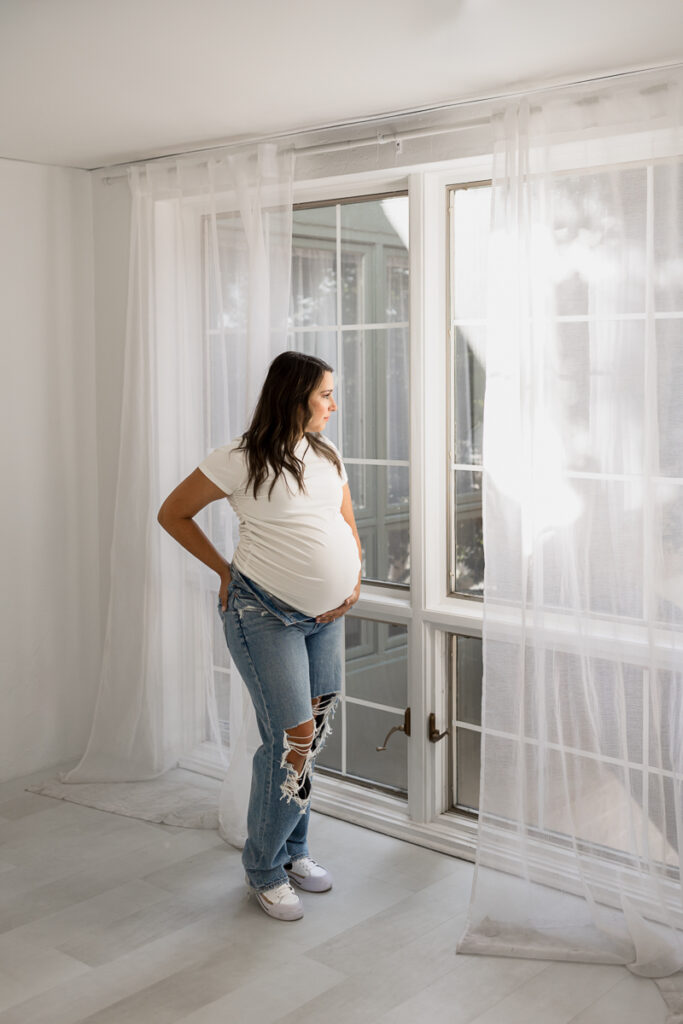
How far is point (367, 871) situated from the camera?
3.31 meters

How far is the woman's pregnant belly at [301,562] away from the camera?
2930 millimetres

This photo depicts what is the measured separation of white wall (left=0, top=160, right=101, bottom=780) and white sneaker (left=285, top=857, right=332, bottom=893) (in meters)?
1.50

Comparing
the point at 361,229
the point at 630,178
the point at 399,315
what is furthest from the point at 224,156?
the point at 630,178

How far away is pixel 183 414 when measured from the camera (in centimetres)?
383

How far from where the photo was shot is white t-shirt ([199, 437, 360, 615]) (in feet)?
9.62

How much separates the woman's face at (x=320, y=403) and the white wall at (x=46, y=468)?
1.61 m

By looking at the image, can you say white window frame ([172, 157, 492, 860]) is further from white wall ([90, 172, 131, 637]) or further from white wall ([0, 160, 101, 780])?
white wall ([0, 160, 101, 780])

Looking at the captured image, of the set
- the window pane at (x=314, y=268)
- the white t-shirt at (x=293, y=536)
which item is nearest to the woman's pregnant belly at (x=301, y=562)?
the white t-shirt at (x=293, y=536)

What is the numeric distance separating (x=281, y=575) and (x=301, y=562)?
0.22ft

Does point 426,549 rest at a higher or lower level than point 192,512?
lower

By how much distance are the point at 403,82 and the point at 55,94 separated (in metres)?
1.03

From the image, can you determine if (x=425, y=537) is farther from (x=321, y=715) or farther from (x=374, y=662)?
(x=374, y=662)

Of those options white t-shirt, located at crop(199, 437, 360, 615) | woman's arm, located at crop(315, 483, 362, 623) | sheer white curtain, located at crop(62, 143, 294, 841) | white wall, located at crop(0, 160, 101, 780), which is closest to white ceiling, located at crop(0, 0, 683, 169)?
sheer white curtain, located at crop(62, 143, 294, 841)

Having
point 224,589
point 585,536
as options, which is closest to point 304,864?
point 224,589
